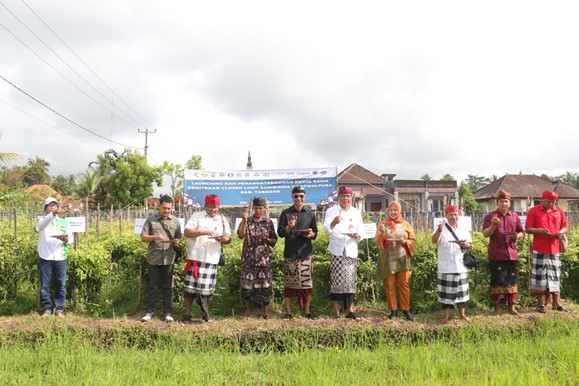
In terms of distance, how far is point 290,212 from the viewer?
5777mm

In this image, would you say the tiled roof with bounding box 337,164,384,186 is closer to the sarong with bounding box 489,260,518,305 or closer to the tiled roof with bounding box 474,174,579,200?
the tiled roof with bounding box 474,174,579,200

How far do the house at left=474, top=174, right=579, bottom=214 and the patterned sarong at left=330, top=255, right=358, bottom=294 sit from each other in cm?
3312

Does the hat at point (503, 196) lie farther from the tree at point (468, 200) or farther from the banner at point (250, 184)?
the tree at point (468, 200)

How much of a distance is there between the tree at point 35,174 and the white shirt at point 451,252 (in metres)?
52.4

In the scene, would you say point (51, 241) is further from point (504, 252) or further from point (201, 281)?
point (504, 252)

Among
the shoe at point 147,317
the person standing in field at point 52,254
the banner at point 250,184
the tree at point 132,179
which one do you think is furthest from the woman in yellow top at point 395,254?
the tree at point 132,179

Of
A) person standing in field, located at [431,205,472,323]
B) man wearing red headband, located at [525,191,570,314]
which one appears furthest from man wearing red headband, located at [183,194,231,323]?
man wearing red headband, located at [525,191,570,314]

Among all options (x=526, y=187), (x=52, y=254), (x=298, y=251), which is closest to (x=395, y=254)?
(x=298, y=251)

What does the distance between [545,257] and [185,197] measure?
7.88 meters

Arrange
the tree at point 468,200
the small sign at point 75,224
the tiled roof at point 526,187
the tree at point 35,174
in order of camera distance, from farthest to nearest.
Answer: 1. the tree at point 35,174
2. the tree at point 468,200
3. the tiled roof at point 526,187
4. the small sign at point 75,224

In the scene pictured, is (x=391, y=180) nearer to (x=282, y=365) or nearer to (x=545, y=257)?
(x=545, y=257)

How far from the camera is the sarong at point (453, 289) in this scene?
547 centimetres

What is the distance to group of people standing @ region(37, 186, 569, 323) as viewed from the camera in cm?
559

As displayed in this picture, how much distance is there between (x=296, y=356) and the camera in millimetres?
4227
